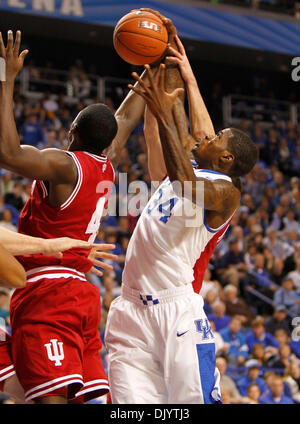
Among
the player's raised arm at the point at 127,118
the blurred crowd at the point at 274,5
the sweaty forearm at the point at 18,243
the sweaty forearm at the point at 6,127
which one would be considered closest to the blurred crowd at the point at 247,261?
the blurred crowd at the point at 274,5

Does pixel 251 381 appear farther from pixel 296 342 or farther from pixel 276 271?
pixel 276 271

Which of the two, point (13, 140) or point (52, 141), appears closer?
point (13, 140)

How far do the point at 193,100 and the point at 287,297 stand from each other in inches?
261

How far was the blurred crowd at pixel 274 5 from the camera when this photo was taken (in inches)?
554

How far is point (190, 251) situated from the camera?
327 centimetres

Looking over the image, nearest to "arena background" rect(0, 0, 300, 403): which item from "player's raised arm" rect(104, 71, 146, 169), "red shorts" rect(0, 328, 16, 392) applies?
"player's raised arm" rect(104, 71, 146, 169)

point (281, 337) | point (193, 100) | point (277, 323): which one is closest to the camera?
point (193, 100)

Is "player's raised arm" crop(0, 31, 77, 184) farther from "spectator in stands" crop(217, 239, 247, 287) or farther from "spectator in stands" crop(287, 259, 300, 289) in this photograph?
"spectator in stands" crop(287, 259, 300, 289)

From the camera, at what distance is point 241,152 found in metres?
3.37

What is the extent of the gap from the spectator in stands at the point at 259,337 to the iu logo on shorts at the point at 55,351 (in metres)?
5.76

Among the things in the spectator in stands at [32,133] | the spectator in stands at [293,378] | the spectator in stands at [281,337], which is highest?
the spectator in stands at [32,133]

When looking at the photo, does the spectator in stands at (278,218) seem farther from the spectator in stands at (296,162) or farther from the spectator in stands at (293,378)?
the spectator in stands at (293,378)

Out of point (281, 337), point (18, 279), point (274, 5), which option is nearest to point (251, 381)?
point (281, 337)

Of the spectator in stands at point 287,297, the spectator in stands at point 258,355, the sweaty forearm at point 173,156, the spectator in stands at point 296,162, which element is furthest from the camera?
the spectator in stands at point 296,162
